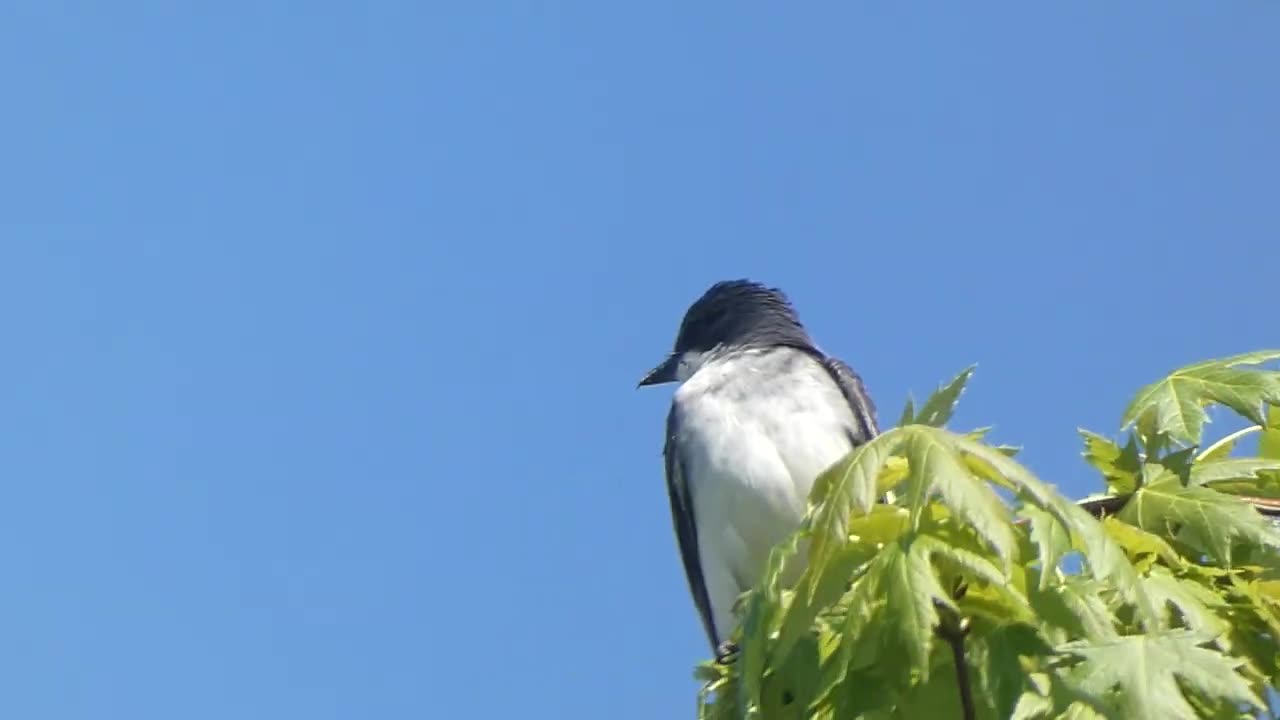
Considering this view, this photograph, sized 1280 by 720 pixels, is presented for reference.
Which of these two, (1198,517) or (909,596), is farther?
(1198,517)

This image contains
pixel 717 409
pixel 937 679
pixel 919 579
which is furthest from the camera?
pixel 717 409

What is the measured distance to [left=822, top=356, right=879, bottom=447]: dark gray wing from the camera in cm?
814

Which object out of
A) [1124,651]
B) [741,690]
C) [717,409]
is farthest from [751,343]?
[1124,651]

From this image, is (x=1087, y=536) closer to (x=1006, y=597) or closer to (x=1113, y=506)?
(x=1006, y=597)

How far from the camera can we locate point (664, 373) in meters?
9.80

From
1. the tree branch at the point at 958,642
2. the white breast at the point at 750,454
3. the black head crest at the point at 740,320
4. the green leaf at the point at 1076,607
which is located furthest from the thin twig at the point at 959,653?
the black head crest at the point at 740,320

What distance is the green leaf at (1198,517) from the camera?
4.48 metres

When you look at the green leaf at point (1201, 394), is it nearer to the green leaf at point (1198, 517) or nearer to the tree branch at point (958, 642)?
the green leaf at point (1198, 517)

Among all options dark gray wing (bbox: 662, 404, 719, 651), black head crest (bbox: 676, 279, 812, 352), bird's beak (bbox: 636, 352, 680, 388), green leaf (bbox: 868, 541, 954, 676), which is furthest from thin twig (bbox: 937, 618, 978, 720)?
bird's beak (bbox: 636, 352, 680, 388)

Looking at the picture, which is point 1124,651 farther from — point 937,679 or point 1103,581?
point 937,679

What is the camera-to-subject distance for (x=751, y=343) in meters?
8.91

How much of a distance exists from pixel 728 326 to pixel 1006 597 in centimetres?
522

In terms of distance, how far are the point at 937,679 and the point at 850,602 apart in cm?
31

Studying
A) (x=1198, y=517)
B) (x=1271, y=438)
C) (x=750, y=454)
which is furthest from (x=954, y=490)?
(x=750, y=454)
